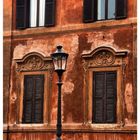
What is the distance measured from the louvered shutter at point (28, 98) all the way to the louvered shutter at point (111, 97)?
3.20 meters

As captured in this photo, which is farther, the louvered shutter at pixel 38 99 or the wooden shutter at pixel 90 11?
the louvered shutter at pixel 38 99

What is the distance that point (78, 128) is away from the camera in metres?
19.0

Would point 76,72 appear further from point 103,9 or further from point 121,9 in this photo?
point 121,9

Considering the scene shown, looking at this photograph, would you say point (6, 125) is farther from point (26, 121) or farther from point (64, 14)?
point (64, 14)

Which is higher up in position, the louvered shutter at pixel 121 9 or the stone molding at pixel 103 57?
the louvered shutter at pixel 121 9

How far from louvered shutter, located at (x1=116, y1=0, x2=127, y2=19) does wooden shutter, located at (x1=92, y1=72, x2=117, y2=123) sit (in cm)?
206

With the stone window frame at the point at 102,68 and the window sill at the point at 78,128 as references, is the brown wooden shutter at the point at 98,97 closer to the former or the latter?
the stone window frame at the point at 102,68

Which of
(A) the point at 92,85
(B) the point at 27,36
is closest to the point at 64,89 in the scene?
(A) the point at 92,85

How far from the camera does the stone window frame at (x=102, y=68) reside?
18219 millimetres

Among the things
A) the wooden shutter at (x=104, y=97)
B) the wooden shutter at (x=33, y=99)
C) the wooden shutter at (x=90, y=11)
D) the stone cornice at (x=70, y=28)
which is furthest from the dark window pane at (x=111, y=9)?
the wooden shutter at (x=33, y=99)

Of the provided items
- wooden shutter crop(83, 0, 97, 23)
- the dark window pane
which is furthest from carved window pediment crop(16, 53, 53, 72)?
the dark window pane

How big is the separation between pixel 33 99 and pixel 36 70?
1110mm

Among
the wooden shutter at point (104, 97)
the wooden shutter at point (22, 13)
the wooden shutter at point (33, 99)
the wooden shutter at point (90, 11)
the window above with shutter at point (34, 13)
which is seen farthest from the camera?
the wooden shutter at point (22, 13)

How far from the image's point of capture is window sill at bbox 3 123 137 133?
710 inches
